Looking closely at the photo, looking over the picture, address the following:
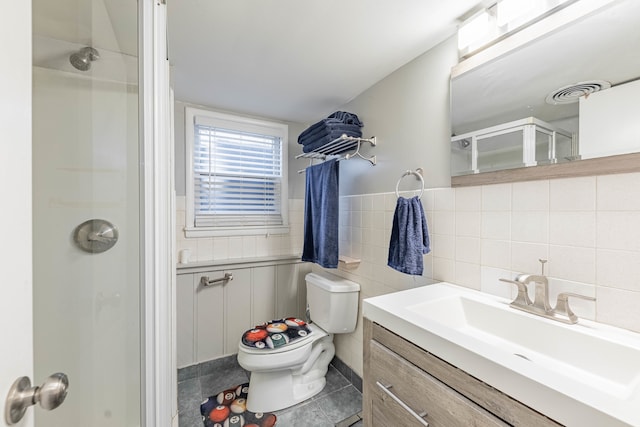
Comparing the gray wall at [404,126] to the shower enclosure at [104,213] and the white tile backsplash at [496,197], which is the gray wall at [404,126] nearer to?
the white tile backsplash at [496,197]

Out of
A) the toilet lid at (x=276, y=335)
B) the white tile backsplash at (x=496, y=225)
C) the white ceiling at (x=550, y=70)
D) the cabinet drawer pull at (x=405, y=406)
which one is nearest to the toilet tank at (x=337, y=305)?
the toilet lid at (x=276, y=335)

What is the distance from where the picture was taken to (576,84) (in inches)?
33.4

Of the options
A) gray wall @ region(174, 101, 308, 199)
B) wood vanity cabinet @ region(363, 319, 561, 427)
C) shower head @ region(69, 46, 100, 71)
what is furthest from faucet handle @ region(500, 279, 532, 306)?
gray wall @ region(174, 101, 308, 199)

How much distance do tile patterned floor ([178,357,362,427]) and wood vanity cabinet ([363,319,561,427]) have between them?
0.67 meters

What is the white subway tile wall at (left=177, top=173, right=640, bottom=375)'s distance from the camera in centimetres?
76

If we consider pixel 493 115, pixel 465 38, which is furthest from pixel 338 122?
pixel 493 115

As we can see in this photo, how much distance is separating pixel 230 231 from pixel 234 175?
47cm

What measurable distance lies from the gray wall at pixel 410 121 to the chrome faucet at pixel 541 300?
508 mm

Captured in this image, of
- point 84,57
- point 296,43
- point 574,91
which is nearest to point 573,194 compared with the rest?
point 574,91

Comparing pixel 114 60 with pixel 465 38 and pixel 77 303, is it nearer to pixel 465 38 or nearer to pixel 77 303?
pixel 77 303

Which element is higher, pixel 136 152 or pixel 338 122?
pixel 338 122

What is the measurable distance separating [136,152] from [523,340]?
145 centimetres
